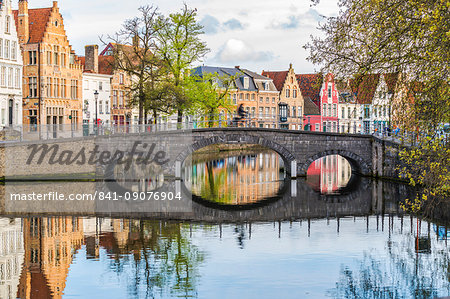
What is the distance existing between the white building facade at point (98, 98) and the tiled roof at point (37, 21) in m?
7.67

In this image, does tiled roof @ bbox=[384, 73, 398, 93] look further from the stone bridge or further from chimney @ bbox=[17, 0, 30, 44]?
chimney @ bbox=[17, 0, 30, 44]

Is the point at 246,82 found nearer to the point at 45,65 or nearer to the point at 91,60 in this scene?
the point at 91,60

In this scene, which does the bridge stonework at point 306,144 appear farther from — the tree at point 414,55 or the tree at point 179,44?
the tree at point 414,55

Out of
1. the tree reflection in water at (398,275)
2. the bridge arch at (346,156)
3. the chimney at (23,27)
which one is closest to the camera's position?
the tree reflection in water at (398,275)

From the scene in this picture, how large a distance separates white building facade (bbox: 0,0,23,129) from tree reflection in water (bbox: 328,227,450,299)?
126 ft

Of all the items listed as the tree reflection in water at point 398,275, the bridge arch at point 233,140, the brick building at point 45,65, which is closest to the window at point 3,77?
the brick building at point 45,65

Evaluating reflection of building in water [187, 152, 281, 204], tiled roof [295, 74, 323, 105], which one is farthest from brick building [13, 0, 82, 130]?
tiled roof [295, 74, 323, 105]

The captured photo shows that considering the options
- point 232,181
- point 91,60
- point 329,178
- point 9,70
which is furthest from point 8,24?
point 329,178

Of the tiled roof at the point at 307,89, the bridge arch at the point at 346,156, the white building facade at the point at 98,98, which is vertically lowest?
the bridge arch at the point at 346,156

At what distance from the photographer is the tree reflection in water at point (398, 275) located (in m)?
17.1

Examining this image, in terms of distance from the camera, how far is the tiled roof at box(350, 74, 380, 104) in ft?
53.3

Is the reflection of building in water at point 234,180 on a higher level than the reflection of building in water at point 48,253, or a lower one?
higher

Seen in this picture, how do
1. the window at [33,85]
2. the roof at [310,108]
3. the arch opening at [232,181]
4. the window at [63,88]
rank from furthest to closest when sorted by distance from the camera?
the roof at [310,108], the window at [63,88], the window at [33,85], the arch opening at [232,181]

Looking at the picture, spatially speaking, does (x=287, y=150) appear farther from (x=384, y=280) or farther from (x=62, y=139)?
(x=384, y=280)
